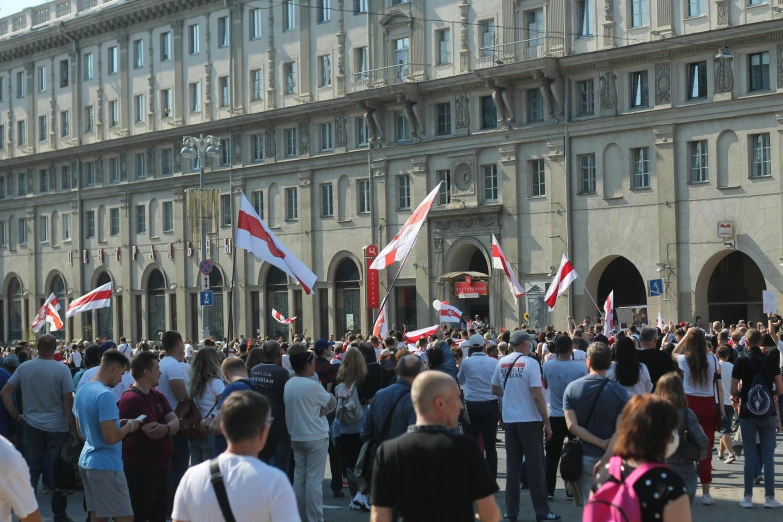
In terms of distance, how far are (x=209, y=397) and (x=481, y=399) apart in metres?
4.19

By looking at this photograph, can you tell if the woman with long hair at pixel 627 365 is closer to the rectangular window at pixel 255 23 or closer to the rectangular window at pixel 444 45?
the rectangular window at pixel 444 45

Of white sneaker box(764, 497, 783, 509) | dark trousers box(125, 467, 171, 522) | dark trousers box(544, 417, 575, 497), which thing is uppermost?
dark trousers box(125, 467, 171, 522)

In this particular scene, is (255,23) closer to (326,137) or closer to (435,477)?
(326,137)

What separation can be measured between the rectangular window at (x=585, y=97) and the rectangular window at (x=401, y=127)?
8250 mm

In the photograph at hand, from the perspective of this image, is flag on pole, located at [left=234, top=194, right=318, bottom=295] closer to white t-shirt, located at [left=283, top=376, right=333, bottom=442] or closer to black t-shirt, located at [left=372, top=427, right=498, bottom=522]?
white t-shirt, located at [left=283, top=376, right=333, bottom=442]

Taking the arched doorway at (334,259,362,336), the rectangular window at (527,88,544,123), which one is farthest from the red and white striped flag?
the rectangular window at (527,88,544,123)

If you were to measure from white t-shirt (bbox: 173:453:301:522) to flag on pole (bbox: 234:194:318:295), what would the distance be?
18.7 meters

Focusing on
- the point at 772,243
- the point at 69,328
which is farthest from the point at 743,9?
the point at 69,328

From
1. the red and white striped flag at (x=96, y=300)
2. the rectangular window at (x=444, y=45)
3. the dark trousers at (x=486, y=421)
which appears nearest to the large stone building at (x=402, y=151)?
the rectangular window at (x=444, y=45)

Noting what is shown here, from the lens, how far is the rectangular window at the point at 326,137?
52.8 meters

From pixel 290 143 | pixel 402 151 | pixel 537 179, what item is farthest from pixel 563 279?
pixel 290 143

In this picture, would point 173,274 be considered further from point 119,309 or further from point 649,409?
point 649,409

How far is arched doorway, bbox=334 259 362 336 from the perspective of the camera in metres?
51.2

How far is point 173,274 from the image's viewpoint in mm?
59875
